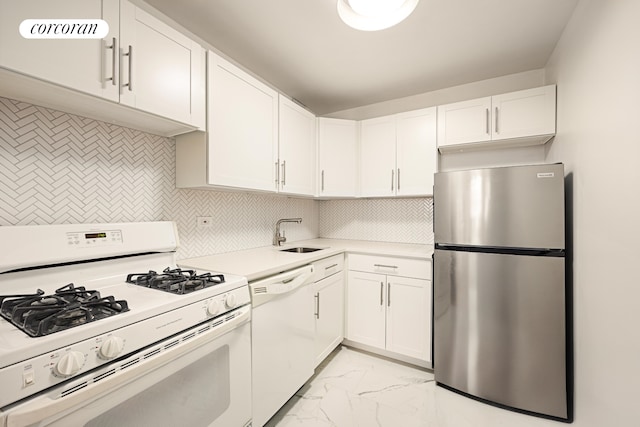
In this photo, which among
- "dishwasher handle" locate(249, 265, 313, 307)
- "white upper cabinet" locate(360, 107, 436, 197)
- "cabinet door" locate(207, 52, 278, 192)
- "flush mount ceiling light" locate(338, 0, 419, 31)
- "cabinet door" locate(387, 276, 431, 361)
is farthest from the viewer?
"white upper cabinet" locate(360, 107, 436, 197)

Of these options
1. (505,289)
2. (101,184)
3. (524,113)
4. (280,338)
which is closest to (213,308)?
(280,338)

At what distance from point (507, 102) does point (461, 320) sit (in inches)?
65.7

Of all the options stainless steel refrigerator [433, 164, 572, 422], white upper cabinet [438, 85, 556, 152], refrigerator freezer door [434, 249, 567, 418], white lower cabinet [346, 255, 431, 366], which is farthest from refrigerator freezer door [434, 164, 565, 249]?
white upper cabinet [438, 85, 556, 152]

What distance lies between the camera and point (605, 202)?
48.1 inches

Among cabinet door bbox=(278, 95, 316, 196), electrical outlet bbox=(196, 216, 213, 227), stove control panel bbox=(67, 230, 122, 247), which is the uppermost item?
cabinet door bbox=(278, 95, 316, 196)

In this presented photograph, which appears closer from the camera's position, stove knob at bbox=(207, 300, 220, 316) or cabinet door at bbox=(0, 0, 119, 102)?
cabinet door at bbox=(0, 0, 119, 102)

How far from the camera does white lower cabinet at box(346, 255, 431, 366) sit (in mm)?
2057

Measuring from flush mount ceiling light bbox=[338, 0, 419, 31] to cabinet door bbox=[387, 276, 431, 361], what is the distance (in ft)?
5.61

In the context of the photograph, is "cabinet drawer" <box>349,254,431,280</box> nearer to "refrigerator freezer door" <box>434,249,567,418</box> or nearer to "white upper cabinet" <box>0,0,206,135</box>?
"refrigerator freezer door" <box>434,249,567,418</box>

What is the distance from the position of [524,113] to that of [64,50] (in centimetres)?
266

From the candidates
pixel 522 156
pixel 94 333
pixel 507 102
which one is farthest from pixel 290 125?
pixel 522 156

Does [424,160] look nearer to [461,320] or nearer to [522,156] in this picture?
[522,156]

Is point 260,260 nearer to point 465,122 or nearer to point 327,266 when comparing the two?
point 327,266

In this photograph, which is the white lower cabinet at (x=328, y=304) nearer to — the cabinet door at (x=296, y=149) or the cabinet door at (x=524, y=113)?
the cabinet door at (x=296, y=149)
